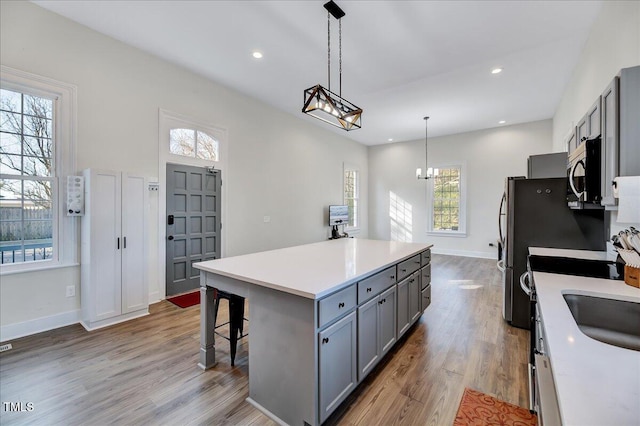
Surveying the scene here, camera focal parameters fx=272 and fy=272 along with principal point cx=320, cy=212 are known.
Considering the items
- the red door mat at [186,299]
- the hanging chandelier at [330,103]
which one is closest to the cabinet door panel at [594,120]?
the hanging chandelier at [330,103]

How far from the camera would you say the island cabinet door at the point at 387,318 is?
2.20m

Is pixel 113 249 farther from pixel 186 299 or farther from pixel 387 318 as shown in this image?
pixel 387 318

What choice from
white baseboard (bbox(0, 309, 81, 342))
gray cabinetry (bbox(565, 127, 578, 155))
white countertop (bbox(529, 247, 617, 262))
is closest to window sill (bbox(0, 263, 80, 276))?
white baseboard (bbox(0, 309, 81, 342))

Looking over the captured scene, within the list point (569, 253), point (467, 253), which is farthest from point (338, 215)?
point (569, 253)

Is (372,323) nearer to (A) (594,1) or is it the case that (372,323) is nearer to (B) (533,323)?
(B) (533,323)

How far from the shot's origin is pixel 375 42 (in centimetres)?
341

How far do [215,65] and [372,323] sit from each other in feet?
13.4

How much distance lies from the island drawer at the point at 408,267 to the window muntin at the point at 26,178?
3766 millimetres

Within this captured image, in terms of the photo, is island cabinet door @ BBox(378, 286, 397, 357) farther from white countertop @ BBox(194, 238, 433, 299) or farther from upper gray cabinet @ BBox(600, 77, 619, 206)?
upper gray cabinet @ BBox(600, 77, 619, 206)

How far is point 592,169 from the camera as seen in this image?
5.47 feet

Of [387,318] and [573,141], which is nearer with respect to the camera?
[387,318]

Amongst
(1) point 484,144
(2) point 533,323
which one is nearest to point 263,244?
(2) point 533,323

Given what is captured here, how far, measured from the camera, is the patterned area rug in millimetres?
1721

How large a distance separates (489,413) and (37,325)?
13.9 ft
